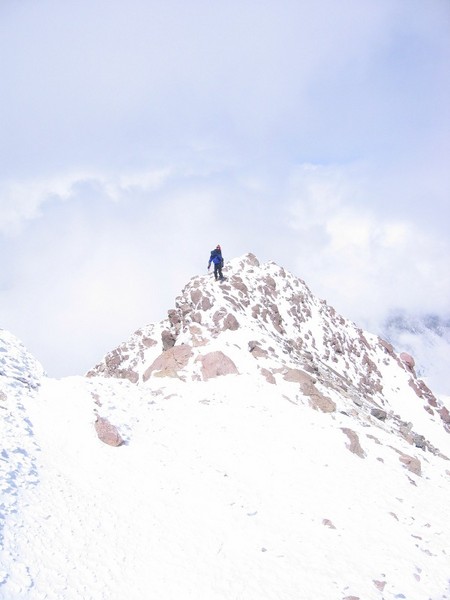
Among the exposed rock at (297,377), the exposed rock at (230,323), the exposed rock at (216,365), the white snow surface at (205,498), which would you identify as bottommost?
the white snow surface at (205,498)

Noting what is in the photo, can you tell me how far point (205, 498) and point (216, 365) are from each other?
16296 mm

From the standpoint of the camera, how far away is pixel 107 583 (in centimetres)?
1266

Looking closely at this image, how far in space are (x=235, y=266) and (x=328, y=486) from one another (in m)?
43.8

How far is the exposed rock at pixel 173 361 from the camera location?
35.6m

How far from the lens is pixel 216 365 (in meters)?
34.5

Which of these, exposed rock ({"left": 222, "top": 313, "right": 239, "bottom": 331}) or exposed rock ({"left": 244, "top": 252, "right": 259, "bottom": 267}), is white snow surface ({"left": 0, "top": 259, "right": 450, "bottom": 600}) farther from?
exposed rock ({"left": 244, "top": 252, "right": 259, "bottom": 267})

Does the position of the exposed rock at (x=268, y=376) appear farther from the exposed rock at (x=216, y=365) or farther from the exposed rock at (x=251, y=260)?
the exposed rock at (x=251, y=260)

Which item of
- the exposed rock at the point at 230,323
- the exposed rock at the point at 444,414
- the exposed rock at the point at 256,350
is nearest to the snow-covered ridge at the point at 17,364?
the exposed rock at the point at 256,350

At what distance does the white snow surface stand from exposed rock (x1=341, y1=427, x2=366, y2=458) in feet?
0.64

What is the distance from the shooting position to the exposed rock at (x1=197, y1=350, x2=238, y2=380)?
111 ft

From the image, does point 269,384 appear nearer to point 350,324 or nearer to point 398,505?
point 398,505

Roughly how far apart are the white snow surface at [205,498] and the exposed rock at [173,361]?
419 cm

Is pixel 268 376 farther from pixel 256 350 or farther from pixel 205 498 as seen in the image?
pixel 205 498

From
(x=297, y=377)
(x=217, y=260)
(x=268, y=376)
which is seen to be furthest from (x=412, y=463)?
(x=217, y=260)
